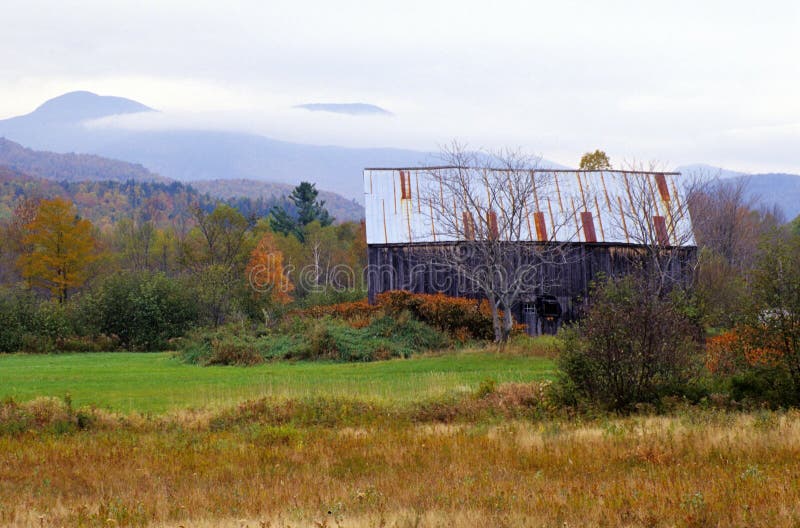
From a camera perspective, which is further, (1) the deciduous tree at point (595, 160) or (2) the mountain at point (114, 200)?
(2) the mountain at point (114, 200)

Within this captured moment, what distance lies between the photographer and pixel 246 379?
2248cm

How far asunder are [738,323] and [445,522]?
9.85m

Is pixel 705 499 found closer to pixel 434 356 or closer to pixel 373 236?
pixel 434 356

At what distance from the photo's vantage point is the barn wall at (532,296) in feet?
119

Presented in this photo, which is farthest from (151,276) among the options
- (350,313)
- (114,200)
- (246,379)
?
(114,200)

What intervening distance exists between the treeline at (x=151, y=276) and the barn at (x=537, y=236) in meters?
5.12

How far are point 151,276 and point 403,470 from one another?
109ft

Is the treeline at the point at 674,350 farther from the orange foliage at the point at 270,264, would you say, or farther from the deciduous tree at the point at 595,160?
the orange foliage at the point at 270,264

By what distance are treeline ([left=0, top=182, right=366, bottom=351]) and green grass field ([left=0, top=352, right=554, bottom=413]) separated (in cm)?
911

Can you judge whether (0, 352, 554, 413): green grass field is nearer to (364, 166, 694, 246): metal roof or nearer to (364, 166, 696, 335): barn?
(364, 166, 696, 335): barn

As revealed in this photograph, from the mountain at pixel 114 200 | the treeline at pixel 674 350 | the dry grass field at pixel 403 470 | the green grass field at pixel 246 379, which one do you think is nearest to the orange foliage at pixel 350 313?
the green grass field at pixel 246 379

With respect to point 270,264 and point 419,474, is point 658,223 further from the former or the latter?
point 270,264

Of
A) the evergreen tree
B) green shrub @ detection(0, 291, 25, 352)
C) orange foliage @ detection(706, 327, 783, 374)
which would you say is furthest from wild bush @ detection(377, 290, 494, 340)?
the evergreen tree

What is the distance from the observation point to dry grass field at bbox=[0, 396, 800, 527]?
8680 mm
